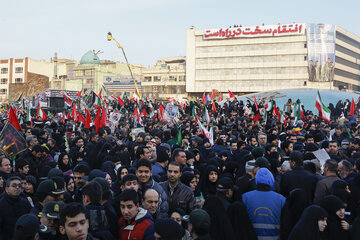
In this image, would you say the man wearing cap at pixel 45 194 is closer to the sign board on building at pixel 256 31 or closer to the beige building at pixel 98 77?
the beige building at pixel 98 77

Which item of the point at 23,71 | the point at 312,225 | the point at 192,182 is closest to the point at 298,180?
the point at 192,182

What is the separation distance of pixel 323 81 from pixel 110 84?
37.0 meters

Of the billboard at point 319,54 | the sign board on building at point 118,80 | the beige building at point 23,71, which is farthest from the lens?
the beige building at point 23,71

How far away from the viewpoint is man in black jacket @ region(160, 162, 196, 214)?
5.68 meters

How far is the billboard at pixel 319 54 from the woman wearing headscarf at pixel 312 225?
71.3 metres

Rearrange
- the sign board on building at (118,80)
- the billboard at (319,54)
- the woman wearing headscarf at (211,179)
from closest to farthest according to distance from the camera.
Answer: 1. the woman wearing headscarf at (211,179)
2. the billboard at (319,54)
3. the sign board on building at (118,80)

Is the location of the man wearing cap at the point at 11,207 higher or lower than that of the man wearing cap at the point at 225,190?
lower

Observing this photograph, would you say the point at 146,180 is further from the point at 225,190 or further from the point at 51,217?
the point at 51,217

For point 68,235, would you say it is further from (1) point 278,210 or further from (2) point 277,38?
(2) point 277,38

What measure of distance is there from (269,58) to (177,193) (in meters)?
72.5

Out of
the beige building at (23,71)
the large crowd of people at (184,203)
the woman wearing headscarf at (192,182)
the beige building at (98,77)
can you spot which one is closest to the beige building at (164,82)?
the beige building at (98,77)

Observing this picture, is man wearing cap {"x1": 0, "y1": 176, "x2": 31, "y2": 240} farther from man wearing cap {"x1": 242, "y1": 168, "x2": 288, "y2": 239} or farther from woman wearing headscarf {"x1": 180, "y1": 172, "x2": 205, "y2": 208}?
man wearing cap {"x1": 242, "y1": 168, "x2": 288, "y2": 239}

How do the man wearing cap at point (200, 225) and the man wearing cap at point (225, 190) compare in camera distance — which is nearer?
the man wearing cap at point (200, 225)

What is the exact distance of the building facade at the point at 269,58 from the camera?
72.6m
